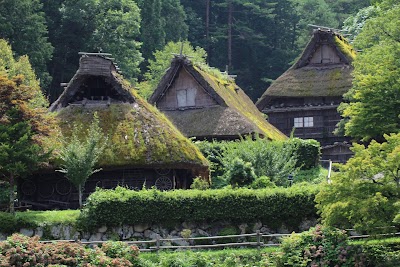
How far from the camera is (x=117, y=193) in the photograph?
39.0 meters

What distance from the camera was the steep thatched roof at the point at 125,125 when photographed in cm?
4506

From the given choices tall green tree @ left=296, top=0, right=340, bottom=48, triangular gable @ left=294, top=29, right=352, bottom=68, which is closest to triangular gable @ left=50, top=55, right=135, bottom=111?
triangular gable @ left=294, top=29, right=352, bottom=68

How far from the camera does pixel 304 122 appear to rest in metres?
69.1

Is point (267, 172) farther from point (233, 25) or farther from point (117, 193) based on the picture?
point (233, 25)

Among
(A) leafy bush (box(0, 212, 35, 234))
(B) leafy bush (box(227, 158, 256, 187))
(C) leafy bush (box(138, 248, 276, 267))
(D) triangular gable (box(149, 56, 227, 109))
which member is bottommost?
(C) leafy bush (box(138, 248, 276, 267))

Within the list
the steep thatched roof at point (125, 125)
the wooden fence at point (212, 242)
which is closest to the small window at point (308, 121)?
the steep thatched roof at point (125, 125)

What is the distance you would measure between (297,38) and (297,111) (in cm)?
2812

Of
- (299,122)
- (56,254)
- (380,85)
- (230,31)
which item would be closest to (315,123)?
(299,122)

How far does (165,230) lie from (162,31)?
47.2m

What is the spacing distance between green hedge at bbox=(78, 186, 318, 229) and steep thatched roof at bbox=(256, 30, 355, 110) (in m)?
28.4

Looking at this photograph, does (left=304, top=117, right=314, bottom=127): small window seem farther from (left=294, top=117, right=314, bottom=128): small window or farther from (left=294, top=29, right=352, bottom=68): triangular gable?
(left=294, top=29, right=352, bottom=68): triangular gable

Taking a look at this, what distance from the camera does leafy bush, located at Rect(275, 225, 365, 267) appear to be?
33.7m

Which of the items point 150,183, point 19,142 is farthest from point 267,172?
point 19,142

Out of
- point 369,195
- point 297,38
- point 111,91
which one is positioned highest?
point 297,38
